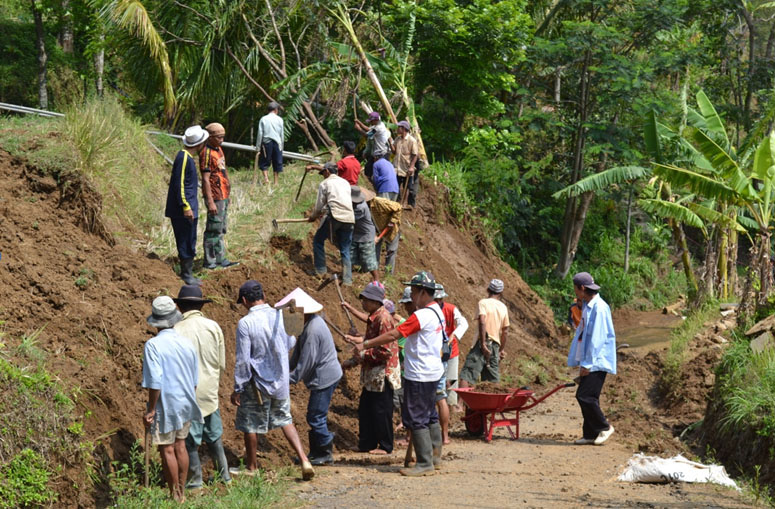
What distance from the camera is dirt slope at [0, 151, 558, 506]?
28.1 ft

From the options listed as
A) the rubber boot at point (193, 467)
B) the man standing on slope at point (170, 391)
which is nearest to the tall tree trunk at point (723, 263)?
the rubber boot at point (193, 467)

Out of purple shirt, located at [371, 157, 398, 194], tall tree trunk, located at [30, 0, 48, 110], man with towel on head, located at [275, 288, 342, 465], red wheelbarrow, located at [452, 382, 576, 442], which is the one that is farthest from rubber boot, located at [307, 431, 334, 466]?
tall tree trunk, located at [30, 0, 48, 110]

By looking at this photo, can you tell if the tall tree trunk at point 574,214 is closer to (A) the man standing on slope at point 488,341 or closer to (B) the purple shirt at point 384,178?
(B) the purple shirt at point 384,178

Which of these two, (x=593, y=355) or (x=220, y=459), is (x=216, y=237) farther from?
(x=593, y=355)

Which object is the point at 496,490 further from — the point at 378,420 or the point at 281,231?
the point at 281,231

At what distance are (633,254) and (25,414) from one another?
24393 millimetres

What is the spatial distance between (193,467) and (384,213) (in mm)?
7352

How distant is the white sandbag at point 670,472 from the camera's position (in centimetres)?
915

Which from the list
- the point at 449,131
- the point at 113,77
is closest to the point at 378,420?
the point at 449,131

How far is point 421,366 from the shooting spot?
9.21 meters

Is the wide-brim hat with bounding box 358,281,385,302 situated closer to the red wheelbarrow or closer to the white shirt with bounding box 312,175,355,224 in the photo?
the red wheelbarrow

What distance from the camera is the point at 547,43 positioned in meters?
24.4

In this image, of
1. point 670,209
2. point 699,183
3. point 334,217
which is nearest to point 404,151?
point 334,217

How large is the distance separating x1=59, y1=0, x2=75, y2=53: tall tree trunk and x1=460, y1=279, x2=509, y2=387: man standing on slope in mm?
16096
